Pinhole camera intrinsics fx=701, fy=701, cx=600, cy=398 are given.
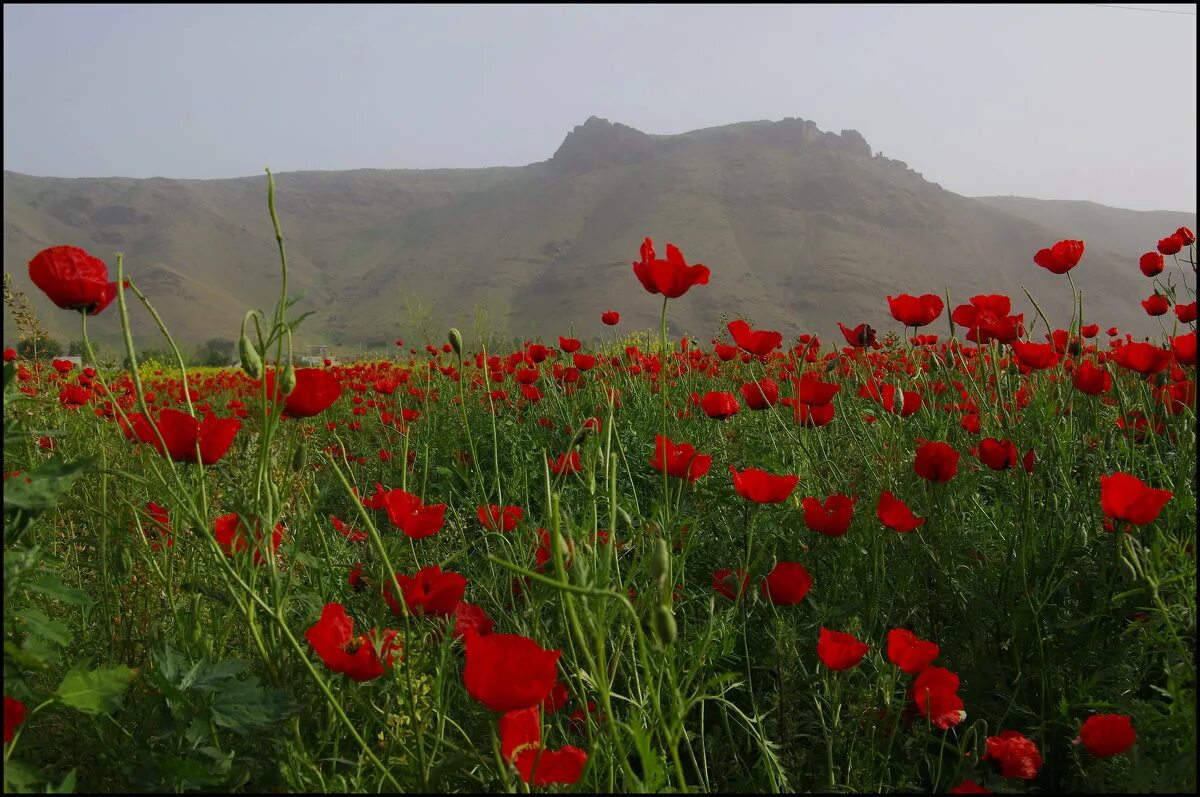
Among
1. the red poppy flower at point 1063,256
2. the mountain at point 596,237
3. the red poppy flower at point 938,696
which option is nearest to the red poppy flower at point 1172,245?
the red poppy flower at point 1063,256

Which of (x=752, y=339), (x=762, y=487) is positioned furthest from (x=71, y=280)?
(x=752, y=339)

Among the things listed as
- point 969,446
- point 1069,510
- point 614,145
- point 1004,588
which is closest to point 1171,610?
point 1004,588

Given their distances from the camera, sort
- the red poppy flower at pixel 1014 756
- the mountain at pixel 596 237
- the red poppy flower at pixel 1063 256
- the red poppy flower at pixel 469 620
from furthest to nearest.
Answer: the mountain at pixel 596 237, the red poppy flower at pixel 1063 256, the red poppy flower at pixel 469 620, the red poppy flower at pixel 1014 756

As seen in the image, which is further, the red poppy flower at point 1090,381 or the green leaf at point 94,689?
the red poppy flower at point 1090,381

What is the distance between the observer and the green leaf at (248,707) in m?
1.04

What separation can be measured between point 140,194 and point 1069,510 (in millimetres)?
132571

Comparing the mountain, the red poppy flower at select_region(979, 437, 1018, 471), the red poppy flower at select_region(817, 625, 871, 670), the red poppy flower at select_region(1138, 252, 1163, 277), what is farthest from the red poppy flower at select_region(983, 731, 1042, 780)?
the mountain

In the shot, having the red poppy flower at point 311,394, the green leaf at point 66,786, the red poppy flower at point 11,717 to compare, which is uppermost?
the red poppy flower at point 311,394

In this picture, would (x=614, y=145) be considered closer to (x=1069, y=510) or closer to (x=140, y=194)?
(x=140, y=194)

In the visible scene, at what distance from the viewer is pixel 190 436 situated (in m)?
1.15

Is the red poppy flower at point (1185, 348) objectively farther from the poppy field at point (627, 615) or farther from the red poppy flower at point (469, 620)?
the red poppy flower at point (469, 620)

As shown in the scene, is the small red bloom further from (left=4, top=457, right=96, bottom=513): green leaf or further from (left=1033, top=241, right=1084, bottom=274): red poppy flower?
(left=4, top=457, right=96, bottom=513): green leaf

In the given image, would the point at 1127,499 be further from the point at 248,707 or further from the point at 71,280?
the point at 71,280

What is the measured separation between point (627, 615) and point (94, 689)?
0.89 meters
